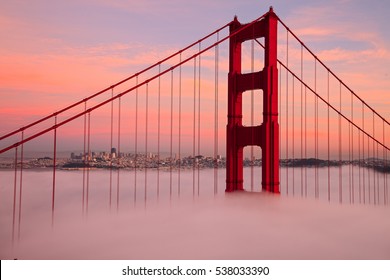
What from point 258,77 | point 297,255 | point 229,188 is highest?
point 258,77

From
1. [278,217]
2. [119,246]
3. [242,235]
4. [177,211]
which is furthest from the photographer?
[177,211]

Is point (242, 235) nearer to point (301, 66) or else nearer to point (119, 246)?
point (119, 246)

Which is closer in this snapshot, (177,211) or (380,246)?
(380,246)
